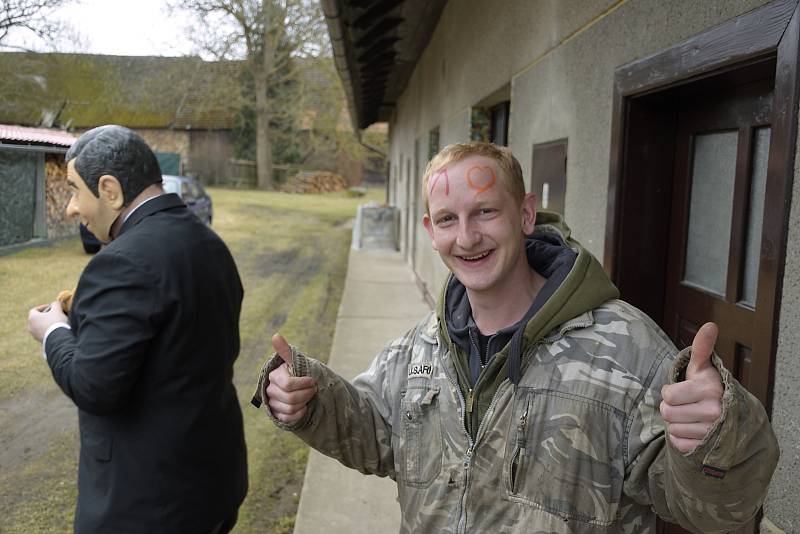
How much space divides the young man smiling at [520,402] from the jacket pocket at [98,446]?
79cm

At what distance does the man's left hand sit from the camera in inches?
85.9

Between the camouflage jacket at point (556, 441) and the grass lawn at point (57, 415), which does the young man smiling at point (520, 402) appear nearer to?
the camouflage jacket at point (556, 441)

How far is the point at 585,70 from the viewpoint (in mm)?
3109

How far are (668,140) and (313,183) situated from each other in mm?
33255

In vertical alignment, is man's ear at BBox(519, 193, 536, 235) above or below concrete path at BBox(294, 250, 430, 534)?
above

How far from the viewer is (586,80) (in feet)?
10.2

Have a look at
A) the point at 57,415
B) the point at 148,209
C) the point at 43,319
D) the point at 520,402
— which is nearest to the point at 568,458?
the point at 520,402

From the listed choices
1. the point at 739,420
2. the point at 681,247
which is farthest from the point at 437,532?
the point at 681,247

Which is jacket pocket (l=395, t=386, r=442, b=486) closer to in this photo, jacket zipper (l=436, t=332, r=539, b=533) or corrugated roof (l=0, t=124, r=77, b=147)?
jacket zipper (l=436, t=332, r=539, b=533)

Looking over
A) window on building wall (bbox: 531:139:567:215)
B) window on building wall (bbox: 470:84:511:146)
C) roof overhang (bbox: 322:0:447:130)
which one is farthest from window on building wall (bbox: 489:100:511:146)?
roof overhang (bbox: 322:0:447:130)

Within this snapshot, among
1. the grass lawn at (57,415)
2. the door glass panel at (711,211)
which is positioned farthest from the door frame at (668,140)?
the grass lawn at (57,415)

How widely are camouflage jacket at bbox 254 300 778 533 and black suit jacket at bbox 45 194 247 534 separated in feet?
2.13

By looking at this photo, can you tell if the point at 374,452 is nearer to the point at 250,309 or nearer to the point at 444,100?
the point at 444,100

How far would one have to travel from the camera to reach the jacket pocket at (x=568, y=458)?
4.60ft
